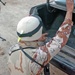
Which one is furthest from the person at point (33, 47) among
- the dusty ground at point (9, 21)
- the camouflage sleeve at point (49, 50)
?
the dusty ground at point (9, 21)

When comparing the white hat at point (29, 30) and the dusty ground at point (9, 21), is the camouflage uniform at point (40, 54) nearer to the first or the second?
the white hat at point (29, 30)

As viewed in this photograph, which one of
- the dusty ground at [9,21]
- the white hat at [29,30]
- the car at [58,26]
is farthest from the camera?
the dusty ground at [9,21]

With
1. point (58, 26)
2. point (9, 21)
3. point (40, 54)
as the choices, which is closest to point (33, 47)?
point (40, 54)

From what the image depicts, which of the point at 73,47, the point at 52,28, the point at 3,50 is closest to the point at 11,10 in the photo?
the point at 3,50

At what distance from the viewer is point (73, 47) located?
2.16 m

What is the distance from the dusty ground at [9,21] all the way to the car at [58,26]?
1.38m

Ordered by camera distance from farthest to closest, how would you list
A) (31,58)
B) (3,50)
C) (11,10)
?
(11,10)
(3,50)
(31,58)

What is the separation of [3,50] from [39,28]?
2466 mm

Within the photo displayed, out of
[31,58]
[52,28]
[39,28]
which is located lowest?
[52,28]

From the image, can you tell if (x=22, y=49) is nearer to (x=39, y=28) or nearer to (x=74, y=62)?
(x=39, y=28)

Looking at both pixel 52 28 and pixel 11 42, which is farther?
pixel 11 42

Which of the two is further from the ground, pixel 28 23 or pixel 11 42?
pixel 28 23

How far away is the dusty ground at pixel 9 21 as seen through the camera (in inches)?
162

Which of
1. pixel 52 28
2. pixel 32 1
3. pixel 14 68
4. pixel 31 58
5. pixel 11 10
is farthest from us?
pixel 32 1
